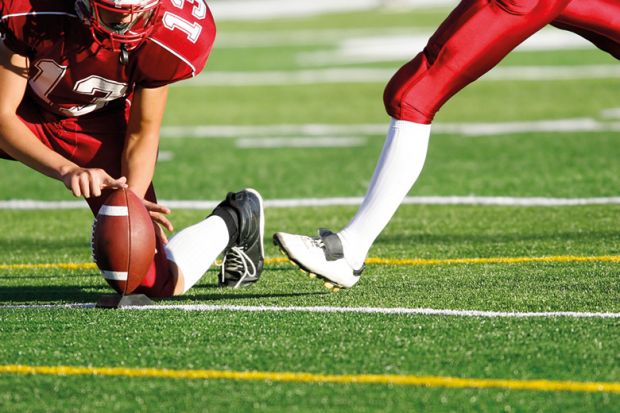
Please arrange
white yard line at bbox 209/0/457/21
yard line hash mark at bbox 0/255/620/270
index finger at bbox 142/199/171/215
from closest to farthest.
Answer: index finger at bbox 142/199/171/215 < yard line hash mark at bbox 0/255/620/270 < white yard line at bbox 209/0/457/21

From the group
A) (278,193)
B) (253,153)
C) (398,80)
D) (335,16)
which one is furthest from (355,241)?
(335,16)

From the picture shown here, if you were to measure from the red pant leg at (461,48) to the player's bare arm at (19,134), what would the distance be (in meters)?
0.97

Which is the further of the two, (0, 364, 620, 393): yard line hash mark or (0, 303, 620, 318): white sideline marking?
(0, 303, 620, 318): white sideline marking

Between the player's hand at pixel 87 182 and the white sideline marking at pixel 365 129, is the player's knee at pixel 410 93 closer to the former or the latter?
the player's hand at pixel 87 182

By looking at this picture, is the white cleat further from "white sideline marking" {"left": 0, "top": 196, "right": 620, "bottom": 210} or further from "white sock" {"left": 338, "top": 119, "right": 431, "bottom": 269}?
"white sideline marking" {"left": 0, "top": 196, "right": 620, "bottom": 210}

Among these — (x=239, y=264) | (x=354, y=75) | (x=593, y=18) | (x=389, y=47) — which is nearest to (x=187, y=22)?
(x=239, y=264)

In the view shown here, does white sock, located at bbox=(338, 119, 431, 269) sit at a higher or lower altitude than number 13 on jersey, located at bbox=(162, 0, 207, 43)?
lower

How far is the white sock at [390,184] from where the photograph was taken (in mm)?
4035

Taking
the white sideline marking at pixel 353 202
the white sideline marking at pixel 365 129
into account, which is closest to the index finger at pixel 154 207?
the white sideline marking at pixel 353 202

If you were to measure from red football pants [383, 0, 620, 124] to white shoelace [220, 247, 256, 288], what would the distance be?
2.75 ft

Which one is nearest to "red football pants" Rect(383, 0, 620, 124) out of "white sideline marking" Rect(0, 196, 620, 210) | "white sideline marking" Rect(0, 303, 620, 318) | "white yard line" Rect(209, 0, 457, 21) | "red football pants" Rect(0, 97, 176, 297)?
"white sideline marking" Rect(0, 303, 620, 318)

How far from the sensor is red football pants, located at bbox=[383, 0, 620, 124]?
3982 mm

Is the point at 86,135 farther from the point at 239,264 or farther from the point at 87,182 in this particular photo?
the point at 87,182

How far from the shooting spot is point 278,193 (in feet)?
23.9
